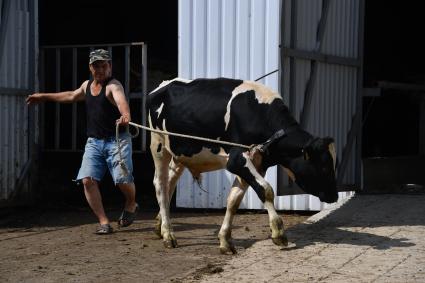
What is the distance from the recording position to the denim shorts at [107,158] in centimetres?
830

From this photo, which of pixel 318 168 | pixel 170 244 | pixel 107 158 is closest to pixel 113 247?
pixel 170 244

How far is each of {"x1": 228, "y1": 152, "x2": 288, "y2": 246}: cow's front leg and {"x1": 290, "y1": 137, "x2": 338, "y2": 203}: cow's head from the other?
340 millimetres

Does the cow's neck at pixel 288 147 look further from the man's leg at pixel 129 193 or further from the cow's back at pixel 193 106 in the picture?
the man's leg at pixel 129 193

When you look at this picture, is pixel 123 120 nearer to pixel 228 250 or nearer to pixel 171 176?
pixel 171 176

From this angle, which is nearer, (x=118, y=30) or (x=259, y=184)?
(x=259, y=184)

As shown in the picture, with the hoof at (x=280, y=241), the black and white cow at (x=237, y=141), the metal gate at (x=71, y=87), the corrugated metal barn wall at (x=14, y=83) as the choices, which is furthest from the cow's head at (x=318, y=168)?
the corrugated metal barn wall at (x=14, y=83)

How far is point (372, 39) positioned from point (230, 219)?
26.2 feet

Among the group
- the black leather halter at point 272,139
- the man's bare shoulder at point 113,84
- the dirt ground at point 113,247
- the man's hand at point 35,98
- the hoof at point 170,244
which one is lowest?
the dirt ground at point 113,247

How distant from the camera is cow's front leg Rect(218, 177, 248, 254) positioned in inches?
275

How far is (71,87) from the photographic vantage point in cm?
1234

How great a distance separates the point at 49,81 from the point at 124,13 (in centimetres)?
266

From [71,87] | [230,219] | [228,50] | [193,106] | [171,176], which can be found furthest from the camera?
[71,87]

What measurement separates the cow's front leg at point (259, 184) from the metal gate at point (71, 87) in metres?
4.52

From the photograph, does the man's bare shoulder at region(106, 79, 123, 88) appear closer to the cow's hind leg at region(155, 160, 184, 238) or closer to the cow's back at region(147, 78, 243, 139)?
the cow's back at region(147, 78, 243, 139)
